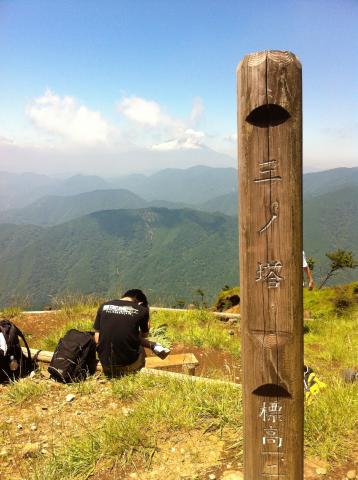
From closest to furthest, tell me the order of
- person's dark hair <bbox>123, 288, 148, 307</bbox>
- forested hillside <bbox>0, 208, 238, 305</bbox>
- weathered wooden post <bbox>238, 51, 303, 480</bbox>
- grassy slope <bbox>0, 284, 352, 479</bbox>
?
weathered wooden post <bbox>238, 51, 303, 480</bbox>, grassy slope <bbox>0, 284, 352, 479</bbox>, person's dark hair <bbox>123, 288, 148, 307</bbox>, forested hillside <bbox>0, 208, 238, 305</bbox>

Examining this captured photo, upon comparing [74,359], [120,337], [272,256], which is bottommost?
[74,359]

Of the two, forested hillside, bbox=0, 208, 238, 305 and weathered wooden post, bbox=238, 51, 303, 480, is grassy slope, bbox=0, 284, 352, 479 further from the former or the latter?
forested hillside, bbox=0, 208, 238, 305

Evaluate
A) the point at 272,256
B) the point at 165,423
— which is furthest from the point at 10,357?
the point at 272,256

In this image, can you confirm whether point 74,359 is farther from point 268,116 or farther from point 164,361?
point 268,116

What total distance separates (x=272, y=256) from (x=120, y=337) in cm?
331

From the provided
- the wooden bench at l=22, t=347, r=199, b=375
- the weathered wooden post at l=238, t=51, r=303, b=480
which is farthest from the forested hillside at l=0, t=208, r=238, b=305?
the weathered wooden post at l=238, t=51, r=303, b=480

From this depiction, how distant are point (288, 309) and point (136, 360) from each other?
341 centimetres

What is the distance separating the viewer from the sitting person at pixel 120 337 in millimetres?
4520

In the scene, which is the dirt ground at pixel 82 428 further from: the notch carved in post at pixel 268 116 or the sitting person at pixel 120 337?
the notch carved in post at pixel 268 116

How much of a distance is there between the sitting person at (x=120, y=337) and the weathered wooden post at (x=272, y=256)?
297 cm

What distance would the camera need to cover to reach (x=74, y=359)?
14.9 ft

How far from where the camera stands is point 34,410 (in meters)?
3.76

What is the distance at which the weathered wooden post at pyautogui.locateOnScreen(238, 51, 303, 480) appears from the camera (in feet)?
5.14

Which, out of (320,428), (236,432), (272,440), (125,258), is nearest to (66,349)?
(236,432)
